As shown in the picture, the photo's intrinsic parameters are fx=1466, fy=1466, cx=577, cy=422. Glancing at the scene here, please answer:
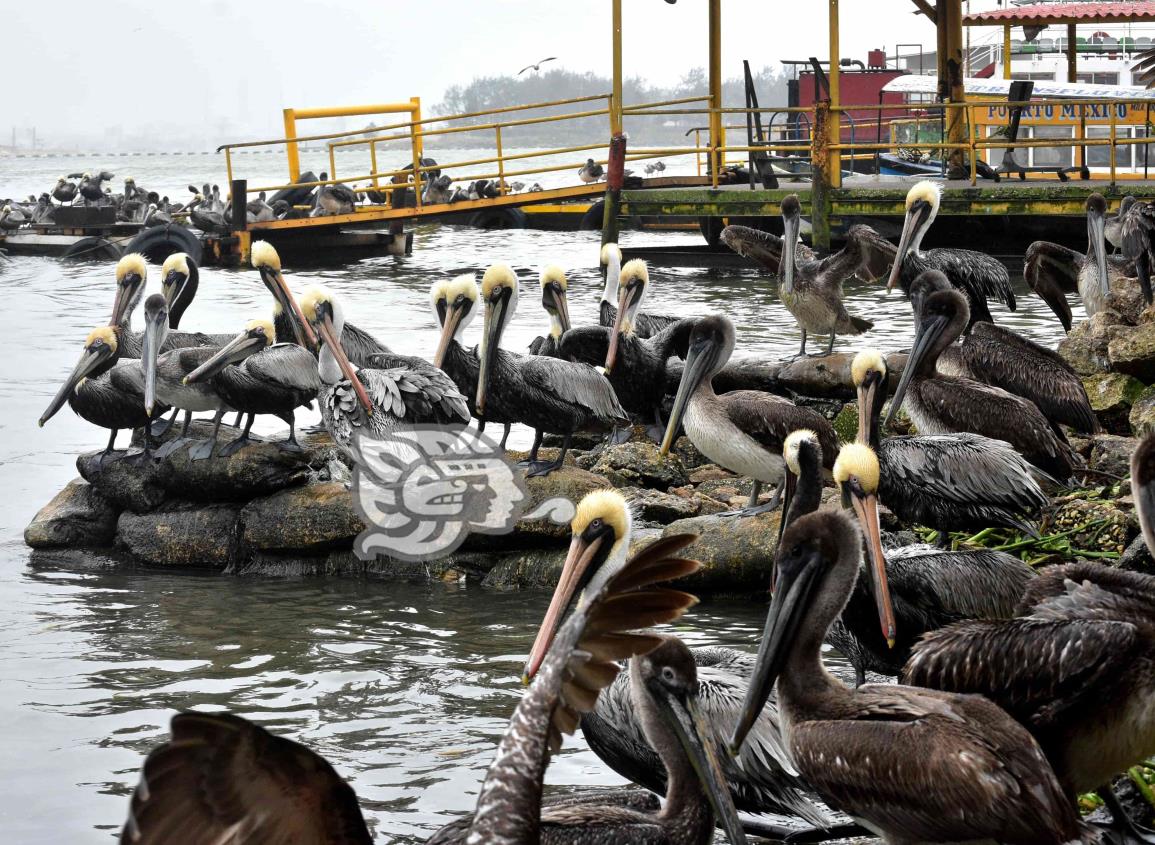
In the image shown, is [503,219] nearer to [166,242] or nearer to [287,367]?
[166,242]

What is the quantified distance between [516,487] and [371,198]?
63.7 feet

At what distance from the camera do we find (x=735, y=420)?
638 cm

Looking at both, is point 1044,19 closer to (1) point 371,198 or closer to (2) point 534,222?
(2) point 534,222

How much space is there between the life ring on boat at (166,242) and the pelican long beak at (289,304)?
1058cm

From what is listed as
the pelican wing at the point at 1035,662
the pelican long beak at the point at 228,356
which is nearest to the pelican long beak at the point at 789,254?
the pelican long beak at the point at 228,356

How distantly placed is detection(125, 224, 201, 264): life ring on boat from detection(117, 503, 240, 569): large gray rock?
12.1 m

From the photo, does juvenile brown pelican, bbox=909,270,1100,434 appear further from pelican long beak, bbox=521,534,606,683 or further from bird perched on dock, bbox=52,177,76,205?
bird perched on dock, bbox=52,177,76,205

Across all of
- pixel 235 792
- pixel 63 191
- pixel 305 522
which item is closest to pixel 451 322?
pixel 305 522

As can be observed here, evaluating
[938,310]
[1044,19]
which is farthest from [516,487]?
A: [1044,19]

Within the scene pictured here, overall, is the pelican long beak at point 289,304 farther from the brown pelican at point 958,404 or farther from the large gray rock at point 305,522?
the brown pelican at point 958,404

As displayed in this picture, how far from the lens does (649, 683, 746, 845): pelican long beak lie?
3092 millimetres

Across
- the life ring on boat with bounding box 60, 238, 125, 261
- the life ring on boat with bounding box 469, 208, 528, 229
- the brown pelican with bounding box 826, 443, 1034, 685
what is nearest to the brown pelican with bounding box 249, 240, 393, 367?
the brown pelican with bounding box 826, 443, 1034, 685

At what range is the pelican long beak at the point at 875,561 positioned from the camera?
4.19m

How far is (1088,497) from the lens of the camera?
6.22 metres
